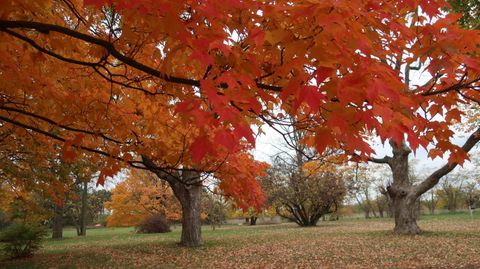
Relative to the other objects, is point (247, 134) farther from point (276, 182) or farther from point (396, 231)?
point (276, 182)

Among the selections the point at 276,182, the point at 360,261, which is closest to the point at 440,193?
the point at 276,182

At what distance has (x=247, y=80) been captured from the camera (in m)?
2.16

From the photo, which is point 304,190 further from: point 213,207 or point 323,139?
point 323,139

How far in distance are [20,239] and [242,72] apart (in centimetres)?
1238

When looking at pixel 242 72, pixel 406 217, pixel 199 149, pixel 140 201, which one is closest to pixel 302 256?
pixel 406 217

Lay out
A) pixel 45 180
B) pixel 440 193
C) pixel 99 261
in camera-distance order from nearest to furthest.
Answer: pixel 45 180
pixel 99 261
pixel 440 193

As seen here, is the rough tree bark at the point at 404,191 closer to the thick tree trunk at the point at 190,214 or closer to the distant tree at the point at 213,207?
the thick tree trunk at the point at 190,214

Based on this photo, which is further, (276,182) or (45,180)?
(276,182)

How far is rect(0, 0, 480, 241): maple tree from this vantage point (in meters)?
1.98

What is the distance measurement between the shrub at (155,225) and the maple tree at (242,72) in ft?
80.0

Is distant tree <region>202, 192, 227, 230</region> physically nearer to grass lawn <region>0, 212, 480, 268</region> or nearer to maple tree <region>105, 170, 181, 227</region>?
maple tree <region>105, 170, 181, 227</region>

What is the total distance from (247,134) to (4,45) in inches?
109

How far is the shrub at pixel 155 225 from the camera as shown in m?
28.0

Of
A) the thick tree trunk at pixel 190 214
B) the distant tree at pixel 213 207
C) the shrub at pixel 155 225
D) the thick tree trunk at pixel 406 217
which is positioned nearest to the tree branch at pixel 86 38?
the thick tree trunk at pixel 190 214
